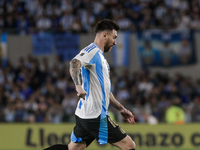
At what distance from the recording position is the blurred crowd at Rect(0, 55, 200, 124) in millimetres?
11062

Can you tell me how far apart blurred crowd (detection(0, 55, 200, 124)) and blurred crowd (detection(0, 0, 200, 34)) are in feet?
4.70

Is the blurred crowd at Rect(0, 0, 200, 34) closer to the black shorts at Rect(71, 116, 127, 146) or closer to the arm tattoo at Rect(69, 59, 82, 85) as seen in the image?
the black shorts at Rect(71, 116, 127, 146)

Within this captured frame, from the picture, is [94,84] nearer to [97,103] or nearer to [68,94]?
[97,103]

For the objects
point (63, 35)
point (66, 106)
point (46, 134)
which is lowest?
point (46, 134)

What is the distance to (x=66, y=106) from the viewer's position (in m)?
11.1

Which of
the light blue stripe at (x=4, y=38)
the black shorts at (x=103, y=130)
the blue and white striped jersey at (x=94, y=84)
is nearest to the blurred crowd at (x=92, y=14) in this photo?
the light blue stripe at (x=4, y=38)

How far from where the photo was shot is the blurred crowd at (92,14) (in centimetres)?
1477

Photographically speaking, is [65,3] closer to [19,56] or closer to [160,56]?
[19,56]

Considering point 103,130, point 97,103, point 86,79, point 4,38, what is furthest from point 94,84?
point 4,38

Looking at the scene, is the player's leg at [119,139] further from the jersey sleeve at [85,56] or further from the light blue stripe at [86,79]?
the jersey sleeve at [85,56]

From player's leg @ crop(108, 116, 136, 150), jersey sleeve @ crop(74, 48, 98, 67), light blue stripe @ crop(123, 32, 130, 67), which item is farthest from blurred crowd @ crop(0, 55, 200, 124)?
jersey sleeve @ crop(74, 48, 98, 67)

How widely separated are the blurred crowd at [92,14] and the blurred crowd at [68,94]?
1.43 metres

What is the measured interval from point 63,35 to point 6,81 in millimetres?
2942

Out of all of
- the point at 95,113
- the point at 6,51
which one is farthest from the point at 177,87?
the point at 95,113
